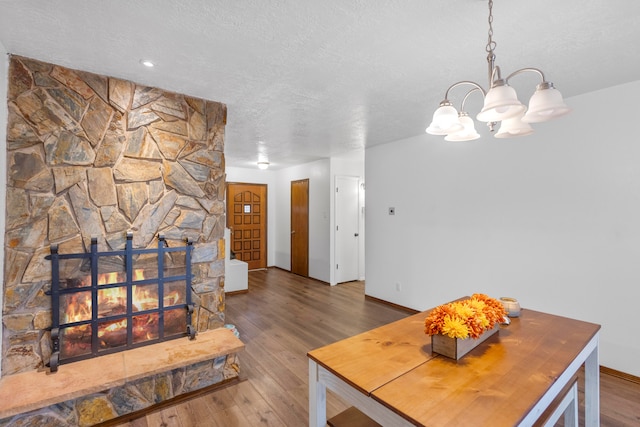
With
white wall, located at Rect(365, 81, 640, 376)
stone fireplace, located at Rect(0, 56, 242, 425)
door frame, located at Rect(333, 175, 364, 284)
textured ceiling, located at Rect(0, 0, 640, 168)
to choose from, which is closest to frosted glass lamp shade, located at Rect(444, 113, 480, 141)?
textured ceiling, located at Rect(0, 0, 640, 168)

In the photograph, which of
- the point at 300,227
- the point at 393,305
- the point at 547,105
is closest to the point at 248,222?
the point at 300,227

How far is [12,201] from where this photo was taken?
74.8 inches

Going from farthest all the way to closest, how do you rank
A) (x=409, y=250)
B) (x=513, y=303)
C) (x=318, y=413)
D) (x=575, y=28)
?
(x=409, y=250)
(x=513, y=303)
(x=575, y=28)
(x=318, y=413)

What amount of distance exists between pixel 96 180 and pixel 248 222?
473 cm

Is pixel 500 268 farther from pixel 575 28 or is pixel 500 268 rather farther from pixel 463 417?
pixel 463 417

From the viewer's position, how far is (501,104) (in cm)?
122

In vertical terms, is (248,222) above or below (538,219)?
below

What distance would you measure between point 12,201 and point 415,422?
254 centimetres

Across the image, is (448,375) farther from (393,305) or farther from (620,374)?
(393,305)

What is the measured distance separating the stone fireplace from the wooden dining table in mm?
1655

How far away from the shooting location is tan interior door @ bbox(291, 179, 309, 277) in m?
6.16

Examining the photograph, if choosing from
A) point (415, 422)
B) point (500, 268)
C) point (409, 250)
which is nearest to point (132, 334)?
point (415, 422)

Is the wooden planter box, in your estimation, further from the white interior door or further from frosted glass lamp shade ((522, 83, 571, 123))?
the white interior door

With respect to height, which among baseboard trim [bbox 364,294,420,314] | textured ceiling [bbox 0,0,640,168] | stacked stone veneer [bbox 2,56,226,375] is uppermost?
textured ceiling [bbox 0,0,640,168]
